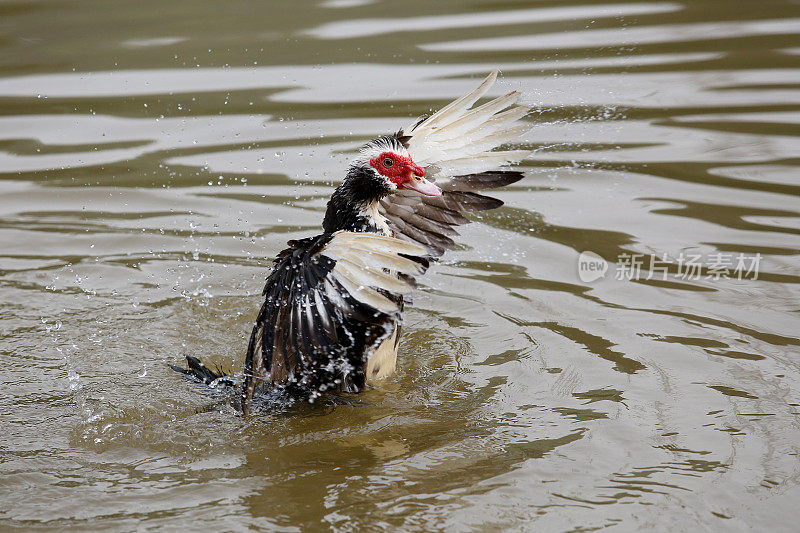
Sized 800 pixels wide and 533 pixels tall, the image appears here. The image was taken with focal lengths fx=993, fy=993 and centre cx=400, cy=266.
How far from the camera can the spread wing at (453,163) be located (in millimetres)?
5539

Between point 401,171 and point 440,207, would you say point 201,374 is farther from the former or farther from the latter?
point 440,207

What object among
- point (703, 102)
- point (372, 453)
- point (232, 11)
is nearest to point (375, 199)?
point (372, 453)

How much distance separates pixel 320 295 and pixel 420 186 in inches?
41.3

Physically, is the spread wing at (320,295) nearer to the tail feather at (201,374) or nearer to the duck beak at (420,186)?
the tail feather at (201,374)

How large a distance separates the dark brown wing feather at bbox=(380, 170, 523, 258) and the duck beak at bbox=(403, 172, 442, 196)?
362 mm

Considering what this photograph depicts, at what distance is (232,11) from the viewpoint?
1091 centimetres

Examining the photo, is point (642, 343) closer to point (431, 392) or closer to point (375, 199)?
point (431, 392)

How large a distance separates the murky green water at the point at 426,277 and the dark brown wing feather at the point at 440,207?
662 mm

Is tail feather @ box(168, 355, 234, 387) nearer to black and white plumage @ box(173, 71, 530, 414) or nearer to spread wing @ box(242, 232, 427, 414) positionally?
black and white plumage @ box(173, 71, 530, 414)

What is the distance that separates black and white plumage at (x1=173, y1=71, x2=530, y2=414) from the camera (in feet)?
14.1

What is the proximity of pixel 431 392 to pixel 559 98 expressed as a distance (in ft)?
14.6

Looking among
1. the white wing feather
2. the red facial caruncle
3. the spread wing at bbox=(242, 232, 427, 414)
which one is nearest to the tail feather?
the spread wing at bbox=(242, 232, 427, 414)

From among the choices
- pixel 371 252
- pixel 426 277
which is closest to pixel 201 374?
pixel 371 252

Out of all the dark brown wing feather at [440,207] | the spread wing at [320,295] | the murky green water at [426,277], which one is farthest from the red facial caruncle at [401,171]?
the murky green water at [426,277]
